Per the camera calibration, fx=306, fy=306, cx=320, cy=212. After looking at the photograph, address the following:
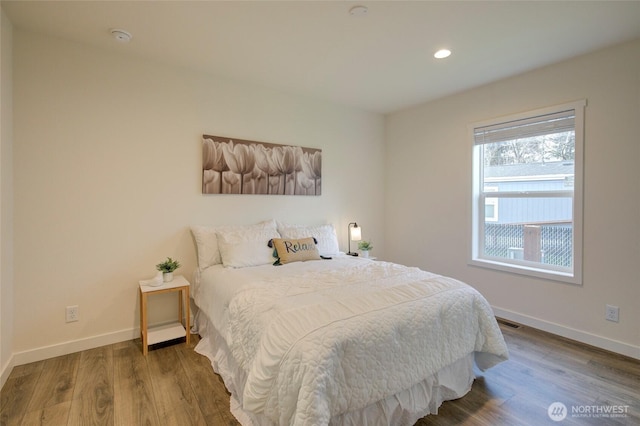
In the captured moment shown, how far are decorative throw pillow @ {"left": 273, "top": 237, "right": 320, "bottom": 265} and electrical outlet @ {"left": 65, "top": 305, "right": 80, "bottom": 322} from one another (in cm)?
165

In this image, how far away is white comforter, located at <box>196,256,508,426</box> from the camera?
53.2 inches

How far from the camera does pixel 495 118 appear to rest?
3236 mm

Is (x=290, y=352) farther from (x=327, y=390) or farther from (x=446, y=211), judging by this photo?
(x=446, y=211)

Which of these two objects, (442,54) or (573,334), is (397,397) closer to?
(573,334)

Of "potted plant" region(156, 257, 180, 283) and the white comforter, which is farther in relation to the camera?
"potted plant" region(156, 257, 180, 283)

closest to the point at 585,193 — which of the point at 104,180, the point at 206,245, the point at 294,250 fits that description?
the point at 294,250

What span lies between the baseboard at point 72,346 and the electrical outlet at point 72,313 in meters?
0.18

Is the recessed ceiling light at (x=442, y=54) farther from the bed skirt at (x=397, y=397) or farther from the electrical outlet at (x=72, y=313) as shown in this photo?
the electrical outlet at (x=72, y=313)

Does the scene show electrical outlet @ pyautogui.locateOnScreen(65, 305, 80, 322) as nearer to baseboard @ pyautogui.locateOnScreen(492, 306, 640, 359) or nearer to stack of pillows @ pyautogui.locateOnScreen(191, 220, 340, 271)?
stack of pillows @ pyautogui.locateOnScreen(191, 220, 340, 271)

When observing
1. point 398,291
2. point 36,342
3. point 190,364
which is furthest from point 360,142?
point 36,342

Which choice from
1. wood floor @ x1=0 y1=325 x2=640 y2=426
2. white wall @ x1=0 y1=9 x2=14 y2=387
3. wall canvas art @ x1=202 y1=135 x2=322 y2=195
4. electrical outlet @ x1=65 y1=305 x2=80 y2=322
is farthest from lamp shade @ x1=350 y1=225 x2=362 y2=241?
white wall @ x1=0 y1=9 x2=14 y2=387

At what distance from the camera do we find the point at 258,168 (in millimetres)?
3318

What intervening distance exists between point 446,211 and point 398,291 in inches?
85.4

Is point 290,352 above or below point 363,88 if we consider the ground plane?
below
